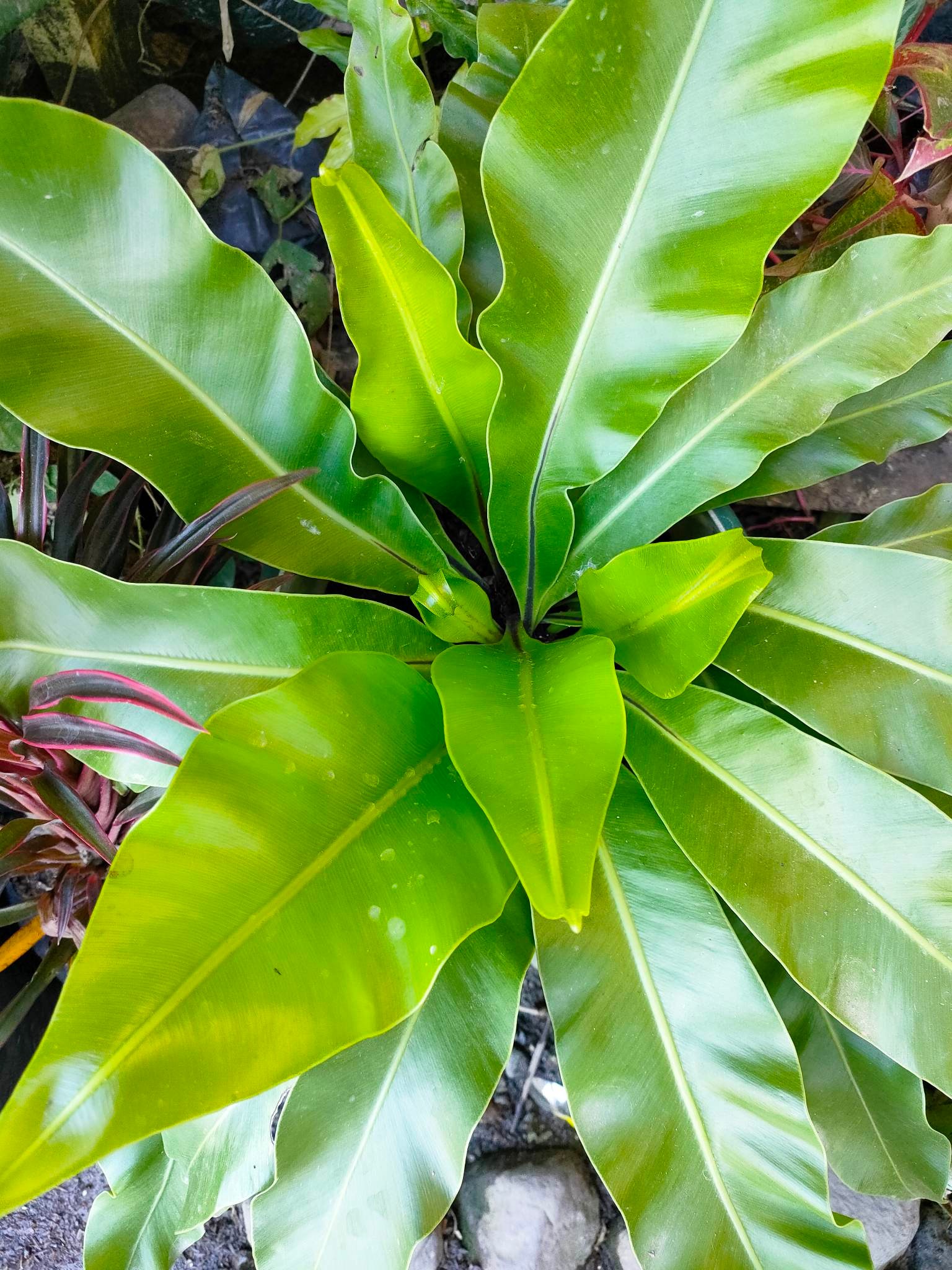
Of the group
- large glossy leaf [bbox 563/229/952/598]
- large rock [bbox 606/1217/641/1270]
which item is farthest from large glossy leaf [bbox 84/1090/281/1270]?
large glossy leaf [bbox 563/229/952/598]

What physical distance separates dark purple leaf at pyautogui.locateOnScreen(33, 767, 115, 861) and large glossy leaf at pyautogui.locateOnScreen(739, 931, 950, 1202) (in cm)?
64

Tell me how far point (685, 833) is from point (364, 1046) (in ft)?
1.13

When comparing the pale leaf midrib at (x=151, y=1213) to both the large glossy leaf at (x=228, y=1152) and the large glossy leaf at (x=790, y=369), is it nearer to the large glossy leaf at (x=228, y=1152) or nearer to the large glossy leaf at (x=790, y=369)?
the large glossy leaf at (x=228, y=1152)

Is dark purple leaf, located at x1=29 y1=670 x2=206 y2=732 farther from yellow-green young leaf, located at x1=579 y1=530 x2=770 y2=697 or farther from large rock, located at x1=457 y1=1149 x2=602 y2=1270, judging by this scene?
large rock, located at x1=457 y1=1149 x2=602 y2=1270

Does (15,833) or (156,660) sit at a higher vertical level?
(156,660)

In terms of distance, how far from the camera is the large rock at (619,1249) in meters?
0.90

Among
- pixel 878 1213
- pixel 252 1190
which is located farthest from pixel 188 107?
pixel 878 1213

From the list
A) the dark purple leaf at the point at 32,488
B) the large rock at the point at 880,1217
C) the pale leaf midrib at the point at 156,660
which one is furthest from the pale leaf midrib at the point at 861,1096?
the dark purple leaf at the point at 32,488

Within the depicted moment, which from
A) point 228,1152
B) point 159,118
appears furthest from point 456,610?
point 159,118

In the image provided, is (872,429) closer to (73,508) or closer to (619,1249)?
(73,508)

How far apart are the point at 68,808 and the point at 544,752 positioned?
0.44 metres

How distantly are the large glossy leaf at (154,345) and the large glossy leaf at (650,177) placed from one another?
18cm

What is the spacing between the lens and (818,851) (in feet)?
2.02

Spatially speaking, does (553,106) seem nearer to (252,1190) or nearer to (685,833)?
(685,833)
